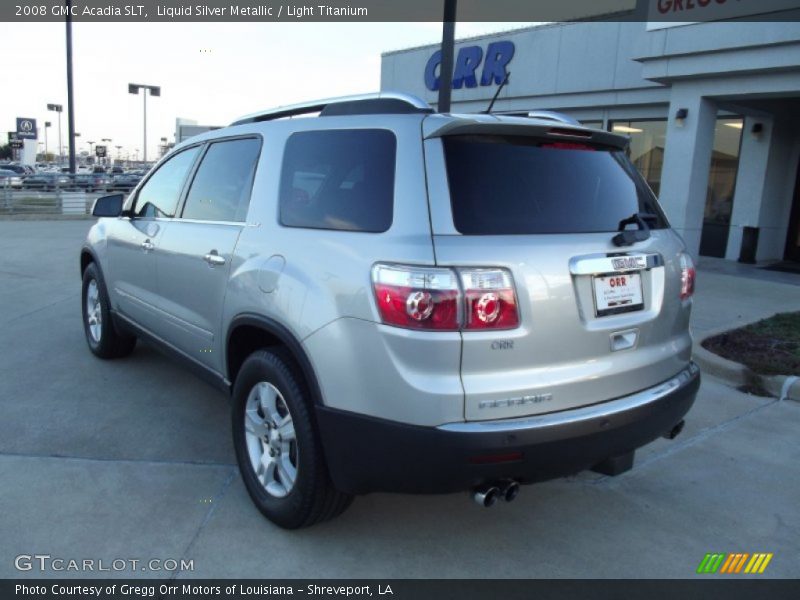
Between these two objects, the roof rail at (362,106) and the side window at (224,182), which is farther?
the side window at (224,182)

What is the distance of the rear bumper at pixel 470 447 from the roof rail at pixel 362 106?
1328mm

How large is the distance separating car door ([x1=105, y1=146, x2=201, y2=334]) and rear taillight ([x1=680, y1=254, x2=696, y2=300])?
2.93 metres

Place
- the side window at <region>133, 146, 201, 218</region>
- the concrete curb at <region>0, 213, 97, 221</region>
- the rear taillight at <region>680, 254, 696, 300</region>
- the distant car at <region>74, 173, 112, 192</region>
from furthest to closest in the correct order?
the distant car at <region>74, 173, 112, 192</region>, the concrete curb at <region>0, 213, 97, 221</region>, the side window at <region>133, 146, 201, 218</region>, the rear taillight at <region>680, 254, 696, 300</region>

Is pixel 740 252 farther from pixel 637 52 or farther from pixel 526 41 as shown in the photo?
pixel 526 41

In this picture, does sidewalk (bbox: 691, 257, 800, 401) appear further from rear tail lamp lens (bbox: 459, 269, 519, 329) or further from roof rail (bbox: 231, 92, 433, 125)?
roof rail (bbox: 231, 92, 433, 125)

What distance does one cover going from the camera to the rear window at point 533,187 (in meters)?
2.57

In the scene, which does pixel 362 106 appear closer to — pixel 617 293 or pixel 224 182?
pixel 224 182

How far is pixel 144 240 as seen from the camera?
4.44 metres

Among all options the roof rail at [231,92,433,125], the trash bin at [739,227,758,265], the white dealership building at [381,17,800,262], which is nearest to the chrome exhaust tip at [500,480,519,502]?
the roof rail at [231,92,433,125]

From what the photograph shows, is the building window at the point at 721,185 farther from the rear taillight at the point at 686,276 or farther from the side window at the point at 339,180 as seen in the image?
the side window at the point at 339,180

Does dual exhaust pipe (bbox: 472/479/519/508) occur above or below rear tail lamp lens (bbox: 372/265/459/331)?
below

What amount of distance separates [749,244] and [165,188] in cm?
1114

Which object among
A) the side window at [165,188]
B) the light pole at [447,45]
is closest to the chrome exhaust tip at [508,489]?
the side window at [165,188]

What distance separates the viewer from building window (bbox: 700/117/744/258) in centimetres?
1266
